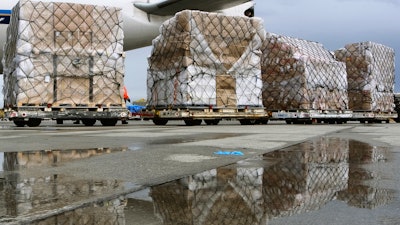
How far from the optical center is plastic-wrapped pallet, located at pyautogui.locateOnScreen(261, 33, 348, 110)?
75.5ft

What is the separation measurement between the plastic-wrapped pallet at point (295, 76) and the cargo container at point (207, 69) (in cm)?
342

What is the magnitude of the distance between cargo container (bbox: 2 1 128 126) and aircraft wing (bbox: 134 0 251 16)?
42.9ft

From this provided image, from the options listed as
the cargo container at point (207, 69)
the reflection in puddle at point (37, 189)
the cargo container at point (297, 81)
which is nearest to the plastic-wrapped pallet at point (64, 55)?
the cargo container at point (207, 69)

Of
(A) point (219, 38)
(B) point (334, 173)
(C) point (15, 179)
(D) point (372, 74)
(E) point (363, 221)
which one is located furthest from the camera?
(D) point (372, 74)

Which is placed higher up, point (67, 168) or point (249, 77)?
point (249, 77)

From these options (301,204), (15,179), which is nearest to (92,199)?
(15,179)

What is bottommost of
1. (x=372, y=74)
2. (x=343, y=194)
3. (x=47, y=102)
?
(x=343, y=194)

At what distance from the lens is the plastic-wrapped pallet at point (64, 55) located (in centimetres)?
1633

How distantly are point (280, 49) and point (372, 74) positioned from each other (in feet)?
25.0

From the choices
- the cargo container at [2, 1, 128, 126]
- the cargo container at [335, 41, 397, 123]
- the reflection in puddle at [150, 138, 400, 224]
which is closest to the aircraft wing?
the cargo container at [335, 41, 397, 123]

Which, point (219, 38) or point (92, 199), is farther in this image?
point (219, 38)

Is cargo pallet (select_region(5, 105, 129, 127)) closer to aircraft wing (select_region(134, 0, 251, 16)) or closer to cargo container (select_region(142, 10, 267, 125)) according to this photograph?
cargo container (select_region(142, 10, 267, 125))

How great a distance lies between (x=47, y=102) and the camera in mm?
16344

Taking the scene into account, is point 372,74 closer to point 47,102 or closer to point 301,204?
point 47,102
